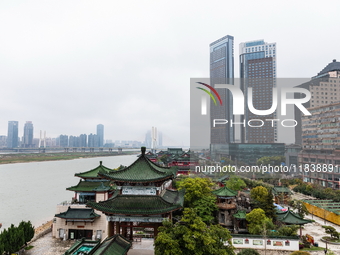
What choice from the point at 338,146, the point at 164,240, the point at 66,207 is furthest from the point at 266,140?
the point at 164,240

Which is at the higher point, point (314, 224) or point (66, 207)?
point (66, 207)

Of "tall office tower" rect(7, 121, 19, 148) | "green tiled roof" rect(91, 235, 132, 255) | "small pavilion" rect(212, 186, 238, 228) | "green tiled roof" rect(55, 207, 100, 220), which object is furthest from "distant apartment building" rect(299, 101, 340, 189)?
"tall office tower" rect(7, 121, 19, 148)

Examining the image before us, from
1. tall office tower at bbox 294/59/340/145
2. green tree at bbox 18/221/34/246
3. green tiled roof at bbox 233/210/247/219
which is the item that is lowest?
green tree at bbox 18/221/34/246

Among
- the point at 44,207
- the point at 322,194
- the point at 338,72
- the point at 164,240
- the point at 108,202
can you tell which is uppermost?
the point at 338,72

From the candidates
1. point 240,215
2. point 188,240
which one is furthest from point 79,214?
point 240,215

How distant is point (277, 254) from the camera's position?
19.4m

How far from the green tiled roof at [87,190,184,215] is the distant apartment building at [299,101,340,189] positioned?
47.6 m

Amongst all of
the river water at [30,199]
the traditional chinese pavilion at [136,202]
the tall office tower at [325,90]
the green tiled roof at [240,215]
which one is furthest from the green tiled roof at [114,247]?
the tall office tower at [325,90]

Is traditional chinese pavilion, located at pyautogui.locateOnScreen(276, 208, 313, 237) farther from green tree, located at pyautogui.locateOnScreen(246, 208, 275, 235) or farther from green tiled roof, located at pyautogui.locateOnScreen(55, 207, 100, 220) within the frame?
Answer: green tiled roof, located at pyautogui.locateOnScreen(55, 207, 100, 220)

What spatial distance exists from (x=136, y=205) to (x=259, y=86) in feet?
331

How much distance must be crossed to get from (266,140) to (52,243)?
9462 cm

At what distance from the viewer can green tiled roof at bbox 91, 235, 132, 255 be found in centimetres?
1174

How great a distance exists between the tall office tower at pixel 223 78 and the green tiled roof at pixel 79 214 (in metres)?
102

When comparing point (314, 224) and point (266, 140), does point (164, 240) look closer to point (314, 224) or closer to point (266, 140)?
point (314, 224)
